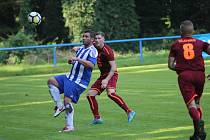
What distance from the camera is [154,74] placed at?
23484mm

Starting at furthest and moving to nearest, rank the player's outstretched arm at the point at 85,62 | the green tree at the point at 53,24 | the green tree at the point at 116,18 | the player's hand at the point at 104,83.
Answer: the green tree at the point at 53,24, the green tree at the point at 116,18, the player's hand at the point at 104,83, the player's outstretched arm at the point at 85,62

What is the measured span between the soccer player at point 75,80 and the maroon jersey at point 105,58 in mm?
458

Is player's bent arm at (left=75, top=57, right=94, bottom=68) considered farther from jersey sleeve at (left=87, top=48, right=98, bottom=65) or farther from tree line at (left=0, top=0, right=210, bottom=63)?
tree line at (left=0, top=0, right=210, bottom=63)

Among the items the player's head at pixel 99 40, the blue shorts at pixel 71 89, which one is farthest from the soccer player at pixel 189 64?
the player's head at pixel 99 40

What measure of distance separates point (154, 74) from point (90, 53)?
41.6 feet

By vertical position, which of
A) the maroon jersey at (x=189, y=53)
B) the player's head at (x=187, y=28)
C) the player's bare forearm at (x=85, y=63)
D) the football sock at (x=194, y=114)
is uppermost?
the player's head at (x=187, y=28)

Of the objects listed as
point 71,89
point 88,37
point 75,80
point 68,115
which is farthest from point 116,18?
point 68,115

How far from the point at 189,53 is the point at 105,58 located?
2.80 metres

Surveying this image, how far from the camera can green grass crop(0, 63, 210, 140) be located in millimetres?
10211

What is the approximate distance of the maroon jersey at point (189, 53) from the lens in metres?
9.12

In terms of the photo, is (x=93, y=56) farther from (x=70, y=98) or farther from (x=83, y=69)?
(x=70, y=98)

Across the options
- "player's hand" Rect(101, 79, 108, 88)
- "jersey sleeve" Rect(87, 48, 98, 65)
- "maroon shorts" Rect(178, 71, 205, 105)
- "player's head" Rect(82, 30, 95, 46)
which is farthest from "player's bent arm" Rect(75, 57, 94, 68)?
"maroon shorts" Rect(178, 71, 205, 105)

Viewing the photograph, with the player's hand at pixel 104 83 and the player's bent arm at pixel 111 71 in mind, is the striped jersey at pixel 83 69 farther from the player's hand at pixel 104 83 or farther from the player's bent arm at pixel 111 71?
the player's bent arm at pixel 111 71

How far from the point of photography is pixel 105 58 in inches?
456
